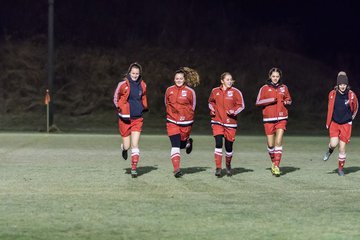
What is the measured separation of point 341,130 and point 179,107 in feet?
10.6

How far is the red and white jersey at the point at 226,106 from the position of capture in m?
12.8

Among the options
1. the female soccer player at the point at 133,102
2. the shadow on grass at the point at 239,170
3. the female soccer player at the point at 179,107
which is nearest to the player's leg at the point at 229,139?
the shadow on grass at the point at 239,170

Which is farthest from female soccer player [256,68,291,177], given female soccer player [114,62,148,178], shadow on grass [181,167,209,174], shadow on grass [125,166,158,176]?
shadow on grass [125,166,158,176]

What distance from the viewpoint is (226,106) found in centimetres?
1282

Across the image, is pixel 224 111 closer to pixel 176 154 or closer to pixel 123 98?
pixel 176 154

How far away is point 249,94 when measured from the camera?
133 ft

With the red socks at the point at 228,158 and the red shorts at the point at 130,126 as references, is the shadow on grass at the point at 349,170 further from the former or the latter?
the red shorts at the point at 130,126

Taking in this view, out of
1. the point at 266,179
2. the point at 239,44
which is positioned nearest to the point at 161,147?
the point at 266,179

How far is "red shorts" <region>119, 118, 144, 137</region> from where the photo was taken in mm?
12891

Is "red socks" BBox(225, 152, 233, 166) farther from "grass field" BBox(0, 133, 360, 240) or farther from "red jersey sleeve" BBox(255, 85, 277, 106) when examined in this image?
"red jersey sleeve" BBox(255, 85, 277, 106)

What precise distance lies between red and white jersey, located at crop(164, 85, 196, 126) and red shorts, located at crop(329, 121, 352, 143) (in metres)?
2.84

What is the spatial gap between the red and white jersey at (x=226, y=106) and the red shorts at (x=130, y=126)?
1.40 meters

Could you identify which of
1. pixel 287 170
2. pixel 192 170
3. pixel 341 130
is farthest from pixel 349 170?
pixel 192 170

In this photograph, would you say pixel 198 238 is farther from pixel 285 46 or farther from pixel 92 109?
pixel 285 46
